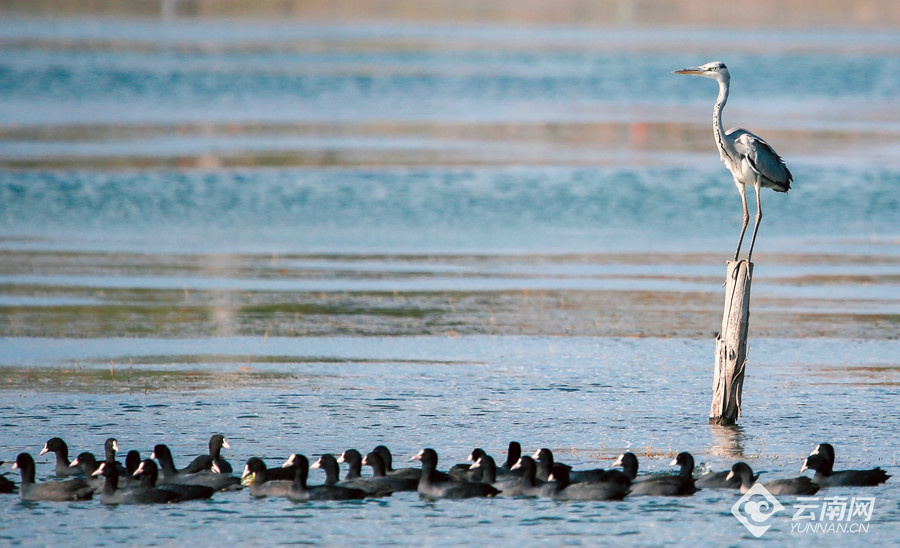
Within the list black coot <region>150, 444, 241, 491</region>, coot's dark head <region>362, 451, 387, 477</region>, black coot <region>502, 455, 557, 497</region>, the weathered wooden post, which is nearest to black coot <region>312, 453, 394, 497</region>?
coot's dark head <region>362, 451, 387, 477</region>

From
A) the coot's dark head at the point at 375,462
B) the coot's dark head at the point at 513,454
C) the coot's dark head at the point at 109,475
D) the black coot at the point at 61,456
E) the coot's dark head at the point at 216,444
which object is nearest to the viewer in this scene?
the coot's dark head at the point at 109,475

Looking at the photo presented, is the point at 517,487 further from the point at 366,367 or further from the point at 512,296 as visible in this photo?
the point at 512,296

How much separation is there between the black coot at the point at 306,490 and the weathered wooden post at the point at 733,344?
4.09 m

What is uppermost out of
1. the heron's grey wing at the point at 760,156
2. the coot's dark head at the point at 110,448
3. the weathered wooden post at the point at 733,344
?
the heron's grey wing at the point at 760,156

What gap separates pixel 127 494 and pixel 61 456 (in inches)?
36.0

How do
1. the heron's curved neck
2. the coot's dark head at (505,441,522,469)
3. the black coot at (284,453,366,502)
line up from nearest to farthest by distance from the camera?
the black coot at (284,453,366,502), the coot's dark head at (505,441,522,469), the heron's curved neck

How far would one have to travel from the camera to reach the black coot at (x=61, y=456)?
12570 millimetres

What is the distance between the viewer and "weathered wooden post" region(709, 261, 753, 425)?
48.1ft

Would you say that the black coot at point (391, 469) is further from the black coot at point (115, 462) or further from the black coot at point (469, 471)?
the black coot at point (115, 462)

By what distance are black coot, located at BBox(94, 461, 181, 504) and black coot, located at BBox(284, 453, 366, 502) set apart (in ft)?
2.94

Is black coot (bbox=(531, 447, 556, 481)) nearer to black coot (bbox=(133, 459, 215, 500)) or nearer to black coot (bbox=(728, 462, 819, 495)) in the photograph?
black coot (bbox=(728, 462, 819, 495))

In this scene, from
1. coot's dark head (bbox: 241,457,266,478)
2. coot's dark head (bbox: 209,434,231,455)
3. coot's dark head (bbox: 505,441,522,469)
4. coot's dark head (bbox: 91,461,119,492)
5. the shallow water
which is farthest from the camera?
the shallow water

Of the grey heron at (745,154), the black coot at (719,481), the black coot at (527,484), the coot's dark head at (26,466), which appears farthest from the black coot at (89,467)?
the grey heron at (745,154)

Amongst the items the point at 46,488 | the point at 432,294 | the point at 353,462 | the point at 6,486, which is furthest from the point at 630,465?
the point at 432,294
